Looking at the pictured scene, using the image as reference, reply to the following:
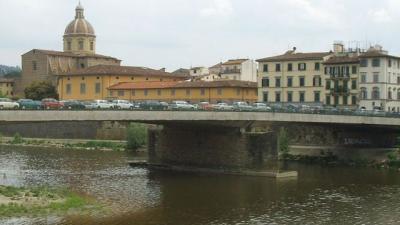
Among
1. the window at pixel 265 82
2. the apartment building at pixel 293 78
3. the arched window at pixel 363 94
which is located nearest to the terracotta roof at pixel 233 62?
the window at pixel 265 82

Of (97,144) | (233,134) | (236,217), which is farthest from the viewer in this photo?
(97,144)

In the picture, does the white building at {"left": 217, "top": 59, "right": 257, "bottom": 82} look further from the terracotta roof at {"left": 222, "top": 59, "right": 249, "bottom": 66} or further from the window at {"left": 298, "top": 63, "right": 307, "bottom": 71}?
the window at {"left": 298, "top": 63, "right": 307, "bottom": 71}

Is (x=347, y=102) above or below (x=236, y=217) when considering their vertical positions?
above

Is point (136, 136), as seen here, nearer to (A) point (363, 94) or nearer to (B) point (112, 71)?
(A) point (363, 94)

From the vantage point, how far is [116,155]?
90.6 m

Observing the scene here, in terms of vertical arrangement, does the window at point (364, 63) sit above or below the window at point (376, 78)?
above

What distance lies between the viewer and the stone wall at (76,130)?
11294 centimetres

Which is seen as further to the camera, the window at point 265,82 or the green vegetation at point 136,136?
the window at point 265,82

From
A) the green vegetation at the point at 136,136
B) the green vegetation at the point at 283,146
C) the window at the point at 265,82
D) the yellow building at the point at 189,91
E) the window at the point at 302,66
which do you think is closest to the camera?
the green vegetation at the point at 283,146

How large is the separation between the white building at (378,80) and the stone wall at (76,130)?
128ft

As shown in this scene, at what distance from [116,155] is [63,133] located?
29834 mm

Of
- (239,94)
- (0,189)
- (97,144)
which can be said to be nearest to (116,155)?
(97,144)

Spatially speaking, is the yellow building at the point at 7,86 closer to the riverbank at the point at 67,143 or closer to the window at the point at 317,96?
the riverbank at the point at 67,143

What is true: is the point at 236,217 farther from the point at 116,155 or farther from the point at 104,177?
the point at 116,155
